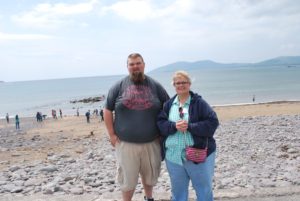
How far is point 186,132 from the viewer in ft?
13.6

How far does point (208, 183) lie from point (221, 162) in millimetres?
5943

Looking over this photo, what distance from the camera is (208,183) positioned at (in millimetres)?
4211

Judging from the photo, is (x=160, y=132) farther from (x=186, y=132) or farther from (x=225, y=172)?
(x=225, y=172)

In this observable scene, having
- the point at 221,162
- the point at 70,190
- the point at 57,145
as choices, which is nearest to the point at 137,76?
the point at 70,190

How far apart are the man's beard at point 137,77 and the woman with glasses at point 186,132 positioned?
1.37 ft

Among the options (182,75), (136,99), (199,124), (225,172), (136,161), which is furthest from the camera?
(225,172)

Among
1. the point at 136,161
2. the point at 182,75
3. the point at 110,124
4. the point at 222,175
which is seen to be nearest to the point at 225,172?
the point at 222,175

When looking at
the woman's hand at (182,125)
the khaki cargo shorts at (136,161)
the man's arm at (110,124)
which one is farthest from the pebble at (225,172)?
the woman's hand at (182,125)

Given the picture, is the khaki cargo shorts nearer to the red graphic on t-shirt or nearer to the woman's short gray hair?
the red graphic on t-shirt

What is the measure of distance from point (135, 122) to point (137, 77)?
1.67 feet

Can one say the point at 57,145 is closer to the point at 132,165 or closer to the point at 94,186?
the point at 94,186

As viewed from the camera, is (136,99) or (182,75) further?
(136,99)

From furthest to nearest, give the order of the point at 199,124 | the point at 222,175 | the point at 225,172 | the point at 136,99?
the point at 225,172, the point at 222,175, the point at 136,99, the point at 199,124

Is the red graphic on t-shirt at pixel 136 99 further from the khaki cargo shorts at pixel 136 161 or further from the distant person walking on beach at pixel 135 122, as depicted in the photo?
the khaki cargo shorts at pixel 136 161
